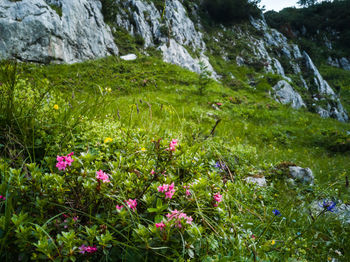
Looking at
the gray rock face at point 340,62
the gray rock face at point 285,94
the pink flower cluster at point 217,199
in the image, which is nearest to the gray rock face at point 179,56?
the gray rock face at point 285,94

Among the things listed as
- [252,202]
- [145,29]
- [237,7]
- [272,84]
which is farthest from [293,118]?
[237,7]

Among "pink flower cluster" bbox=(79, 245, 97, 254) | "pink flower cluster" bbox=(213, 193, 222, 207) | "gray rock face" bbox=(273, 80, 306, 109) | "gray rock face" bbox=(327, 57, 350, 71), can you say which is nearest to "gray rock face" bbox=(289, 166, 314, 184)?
"pink flower cluster" bbox=(213, 193, 222, 207)

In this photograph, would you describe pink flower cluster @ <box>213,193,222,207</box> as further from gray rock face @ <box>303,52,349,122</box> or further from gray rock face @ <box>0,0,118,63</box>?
gray rock face @ <box>303,52,349,122</box>

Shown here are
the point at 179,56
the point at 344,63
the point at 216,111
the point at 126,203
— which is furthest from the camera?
the point at 344,63

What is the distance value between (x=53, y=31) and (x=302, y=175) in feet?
39.2

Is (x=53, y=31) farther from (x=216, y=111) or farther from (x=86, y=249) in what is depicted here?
(x=86, y=249)

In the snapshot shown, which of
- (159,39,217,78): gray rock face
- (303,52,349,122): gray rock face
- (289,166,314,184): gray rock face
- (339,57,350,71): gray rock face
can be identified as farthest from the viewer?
(339,57,350,71): gray rock face

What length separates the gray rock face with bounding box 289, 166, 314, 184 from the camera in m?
2.99

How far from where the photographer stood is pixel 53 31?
9.71 meters

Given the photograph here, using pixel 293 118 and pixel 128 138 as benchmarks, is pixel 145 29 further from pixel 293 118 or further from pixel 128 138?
pixel 128 138

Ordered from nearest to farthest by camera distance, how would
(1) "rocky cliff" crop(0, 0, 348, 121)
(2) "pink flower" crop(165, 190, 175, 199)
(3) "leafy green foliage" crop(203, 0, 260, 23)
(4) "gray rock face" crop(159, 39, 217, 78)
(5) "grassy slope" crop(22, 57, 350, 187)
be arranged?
1. (2) "pink flower" crop(165, 190, 175, 199)
2. (5) "grassy slope" crop(22, 57, 350, 187)
3. (1) "rocky cliff" crop(0, 0, 348, 121)
4. (4) "gray rock face" crop(159, 39, 217, 78)
5. (3) "leafy green foliage" crop(203, 0, 260, 23)

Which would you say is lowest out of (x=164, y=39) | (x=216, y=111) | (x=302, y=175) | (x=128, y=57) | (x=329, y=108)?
(x=302, y=175)

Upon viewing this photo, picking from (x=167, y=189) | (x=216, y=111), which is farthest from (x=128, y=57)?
(x=167, y=189)

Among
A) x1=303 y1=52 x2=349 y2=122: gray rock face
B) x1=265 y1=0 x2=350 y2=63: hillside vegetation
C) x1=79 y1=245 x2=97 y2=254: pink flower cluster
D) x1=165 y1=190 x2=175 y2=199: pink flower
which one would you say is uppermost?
x1=265 y1=0 x2=350 y2=63: hillside vegetation
